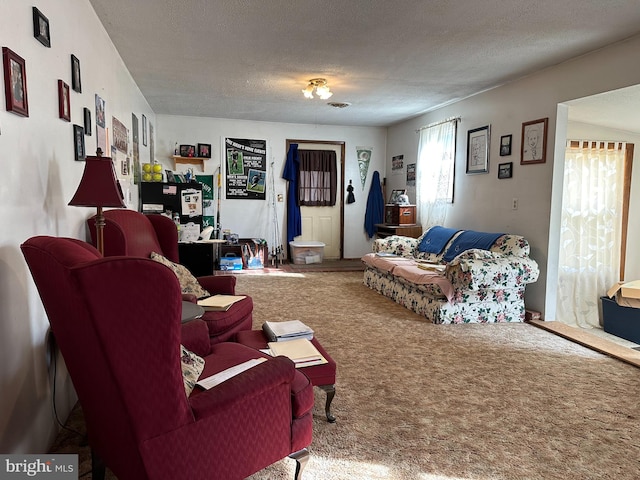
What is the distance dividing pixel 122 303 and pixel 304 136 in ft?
20.5

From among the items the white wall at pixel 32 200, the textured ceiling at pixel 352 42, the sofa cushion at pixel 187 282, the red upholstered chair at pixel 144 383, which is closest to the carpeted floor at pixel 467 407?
the white wall at pixel 32 200

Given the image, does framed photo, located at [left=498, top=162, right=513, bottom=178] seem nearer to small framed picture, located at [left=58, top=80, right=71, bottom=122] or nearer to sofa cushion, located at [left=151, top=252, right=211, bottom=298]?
sofa cushion, located at [left=151, top=252, right=211, bottom=298]

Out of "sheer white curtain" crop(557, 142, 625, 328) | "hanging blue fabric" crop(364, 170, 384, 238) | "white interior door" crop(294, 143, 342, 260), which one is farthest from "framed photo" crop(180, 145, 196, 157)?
"sheer white curtain" crop(557, 142, 625, 328)

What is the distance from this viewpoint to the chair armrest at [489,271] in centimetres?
360

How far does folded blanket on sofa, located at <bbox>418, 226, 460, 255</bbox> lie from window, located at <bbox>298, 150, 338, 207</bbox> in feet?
7.84

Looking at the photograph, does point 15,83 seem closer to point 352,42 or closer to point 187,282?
point 187,282

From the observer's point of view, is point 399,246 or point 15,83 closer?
point 15,83

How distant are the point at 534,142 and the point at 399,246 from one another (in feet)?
6.41

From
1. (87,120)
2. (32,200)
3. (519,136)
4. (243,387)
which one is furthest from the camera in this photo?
(519,136)

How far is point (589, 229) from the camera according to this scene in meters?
4.75

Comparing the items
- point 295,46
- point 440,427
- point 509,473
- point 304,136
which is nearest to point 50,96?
point 295,46

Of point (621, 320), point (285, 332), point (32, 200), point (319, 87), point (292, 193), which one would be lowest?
point (621, 320)

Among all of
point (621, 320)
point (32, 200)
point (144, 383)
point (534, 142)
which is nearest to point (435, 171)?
point (534, 142)

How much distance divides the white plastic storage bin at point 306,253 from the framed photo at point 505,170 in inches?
124
